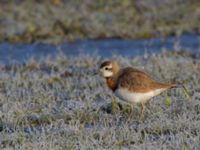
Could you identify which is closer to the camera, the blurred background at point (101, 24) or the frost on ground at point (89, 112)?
the frost on ground at point (89, 112)

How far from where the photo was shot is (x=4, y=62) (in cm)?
1365

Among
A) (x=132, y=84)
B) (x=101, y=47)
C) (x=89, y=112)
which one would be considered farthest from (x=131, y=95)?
(x=101, y=47)

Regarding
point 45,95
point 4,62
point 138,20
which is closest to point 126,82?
point 45,95

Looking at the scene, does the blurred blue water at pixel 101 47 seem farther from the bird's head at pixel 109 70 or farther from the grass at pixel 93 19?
the bird's head at pixel 109 70

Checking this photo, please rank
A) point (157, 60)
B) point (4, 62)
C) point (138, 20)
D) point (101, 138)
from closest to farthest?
1. point (101, 138)
2. point (157, 60)
3. point (4, 62)
4. point (138, 20)

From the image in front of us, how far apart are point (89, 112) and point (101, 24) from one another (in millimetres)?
9329

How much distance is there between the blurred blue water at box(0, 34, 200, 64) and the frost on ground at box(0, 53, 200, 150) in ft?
8.22

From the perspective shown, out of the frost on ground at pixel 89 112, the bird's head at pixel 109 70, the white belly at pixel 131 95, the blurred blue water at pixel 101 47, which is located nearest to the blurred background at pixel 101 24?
the blurred blue water at pixel 101 47

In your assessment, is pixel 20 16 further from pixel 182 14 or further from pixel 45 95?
pixel 45 95

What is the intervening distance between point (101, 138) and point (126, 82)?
1.10 meters

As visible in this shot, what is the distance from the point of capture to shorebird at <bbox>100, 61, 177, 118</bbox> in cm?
811

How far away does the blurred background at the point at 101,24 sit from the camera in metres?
16.0

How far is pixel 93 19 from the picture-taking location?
18047 millimetres

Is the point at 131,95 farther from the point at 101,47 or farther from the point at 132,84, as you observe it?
the point at 101,47
